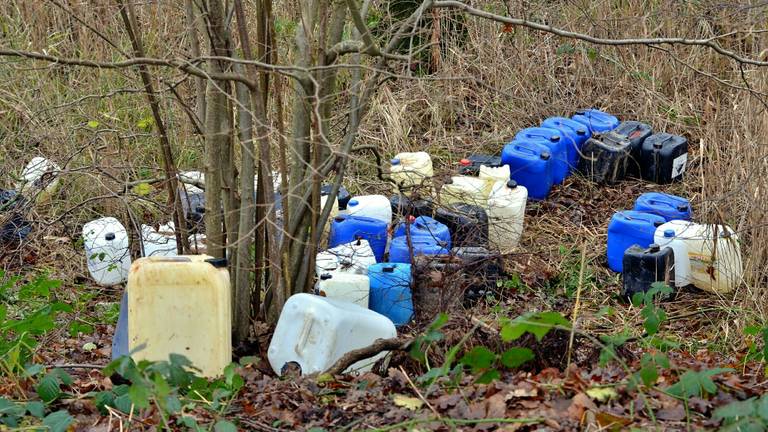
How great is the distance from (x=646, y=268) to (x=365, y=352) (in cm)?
267

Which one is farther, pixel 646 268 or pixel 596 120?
pixel 596 120

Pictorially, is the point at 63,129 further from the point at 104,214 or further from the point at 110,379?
the point at 110,379

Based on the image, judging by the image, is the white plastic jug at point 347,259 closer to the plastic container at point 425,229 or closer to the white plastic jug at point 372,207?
the plastic container at point 425,229

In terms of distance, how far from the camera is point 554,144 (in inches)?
327

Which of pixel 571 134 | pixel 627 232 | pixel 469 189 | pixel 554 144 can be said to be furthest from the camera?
pixel 571 134

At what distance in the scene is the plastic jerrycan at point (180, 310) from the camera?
14.3 ft

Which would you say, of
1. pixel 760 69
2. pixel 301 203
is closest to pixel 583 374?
pixel 301 203

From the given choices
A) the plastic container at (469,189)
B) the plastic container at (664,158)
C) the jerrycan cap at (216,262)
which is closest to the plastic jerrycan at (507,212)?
the plastic container at (469,189)

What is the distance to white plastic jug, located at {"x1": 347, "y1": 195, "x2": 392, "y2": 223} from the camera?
22.5 feet

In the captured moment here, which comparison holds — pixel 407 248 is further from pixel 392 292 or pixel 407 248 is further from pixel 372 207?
pixel 372 207

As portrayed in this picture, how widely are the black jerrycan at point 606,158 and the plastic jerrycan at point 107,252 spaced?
13.1ft

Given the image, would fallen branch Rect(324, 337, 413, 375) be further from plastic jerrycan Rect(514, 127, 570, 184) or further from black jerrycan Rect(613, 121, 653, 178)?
black jerrycan Rect(613, 121, 653, 178)

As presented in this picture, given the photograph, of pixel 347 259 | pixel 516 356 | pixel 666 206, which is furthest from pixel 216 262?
pixel 666 206

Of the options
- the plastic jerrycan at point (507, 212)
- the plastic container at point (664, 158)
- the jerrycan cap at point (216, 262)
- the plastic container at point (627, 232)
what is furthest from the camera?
the plastic container at point (664, 158)
